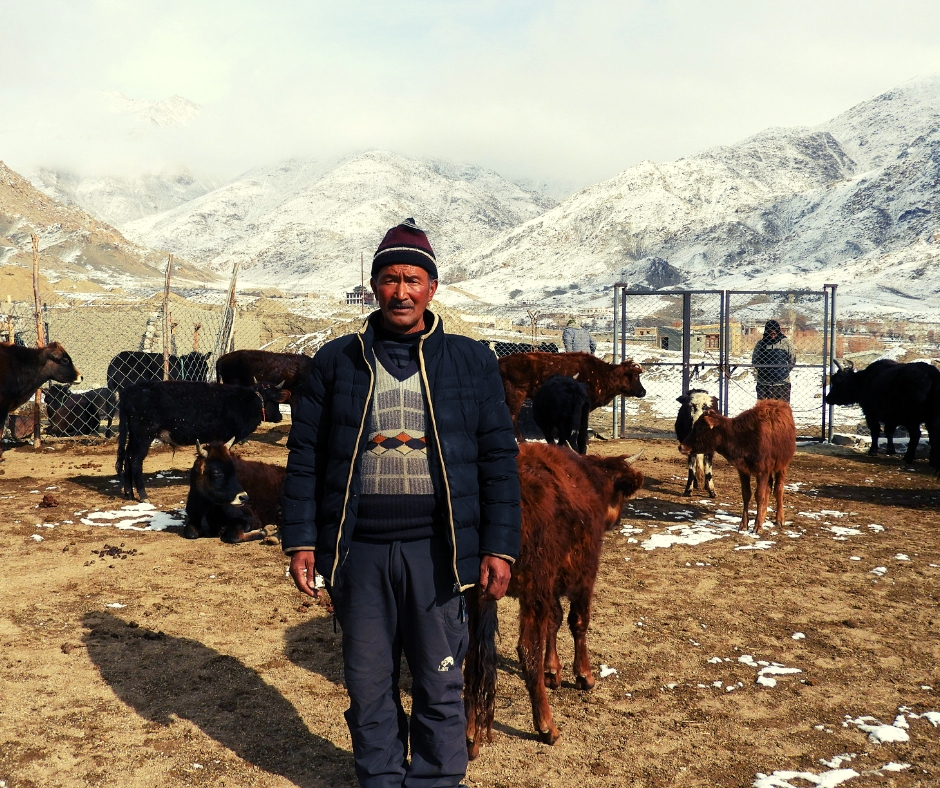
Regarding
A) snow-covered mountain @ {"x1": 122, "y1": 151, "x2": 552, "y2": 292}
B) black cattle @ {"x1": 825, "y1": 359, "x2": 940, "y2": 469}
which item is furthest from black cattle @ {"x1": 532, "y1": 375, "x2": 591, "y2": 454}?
snow-covered mountain @ {"x1": 122, "y1": 151, "x2": 552, "y2": 292}

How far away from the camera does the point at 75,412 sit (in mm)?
14734

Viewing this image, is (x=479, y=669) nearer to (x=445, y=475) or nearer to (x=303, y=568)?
(x=303, y=568)

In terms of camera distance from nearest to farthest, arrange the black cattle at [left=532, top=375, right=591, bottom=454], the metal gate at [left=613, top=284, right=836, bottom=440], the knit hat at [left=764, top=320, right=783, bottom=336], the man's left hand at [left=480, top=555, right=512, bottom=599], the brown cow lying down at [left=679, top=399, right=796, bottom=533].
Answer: the man's left hand at [left=480, top=555, right=512, bottom=599] < the brown cow lying down at [left=679, top=399, right=796, bottom=533] < the black cattle at [left=532, top=375, right=591, bottom=454] < the metal gate at [left=613, top=284, right=836, bottom=440] < the knit hat at [left=764, top=320, right=783, bottom=336]

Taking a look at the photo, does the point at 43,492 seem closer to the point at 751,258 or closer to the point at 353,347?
the point at 353,347

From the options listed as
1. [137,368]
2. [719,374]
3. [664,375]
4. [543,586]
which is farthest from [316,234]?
[543,586]

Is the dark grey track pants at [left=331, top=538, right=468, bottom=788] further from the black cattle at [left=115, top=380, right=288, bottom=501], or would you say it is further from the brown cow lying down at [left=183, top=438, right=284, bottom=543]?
the black cattle at [left=115, top=380, right=288, bottom=501]

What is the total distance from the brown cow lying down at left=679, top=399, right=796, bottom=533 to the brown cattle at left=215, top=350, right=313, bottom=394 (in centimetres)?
841

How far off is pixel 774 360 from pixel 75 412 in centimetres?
1349

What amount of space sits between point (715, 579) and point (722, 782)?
3150 millimetres

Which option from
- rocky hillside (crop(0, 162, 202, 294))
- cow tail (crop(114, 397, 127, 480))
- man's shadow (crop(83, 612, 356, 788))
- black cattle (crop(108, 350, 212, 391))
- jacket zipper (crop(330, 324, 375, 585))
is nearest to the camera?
jacket zipper (crop(330, 324, 375, 585))

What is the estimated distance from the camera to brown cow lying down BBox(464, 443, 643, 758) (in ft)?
12.6

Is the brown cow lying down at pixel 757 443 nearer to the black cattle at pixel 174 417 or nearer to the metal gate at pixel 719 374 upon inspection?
the metal gate at pixel 719 374

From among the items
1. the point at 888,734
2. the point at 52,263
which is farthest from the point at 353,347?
the point at 52,263

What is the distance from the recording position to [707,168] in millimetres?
155250
